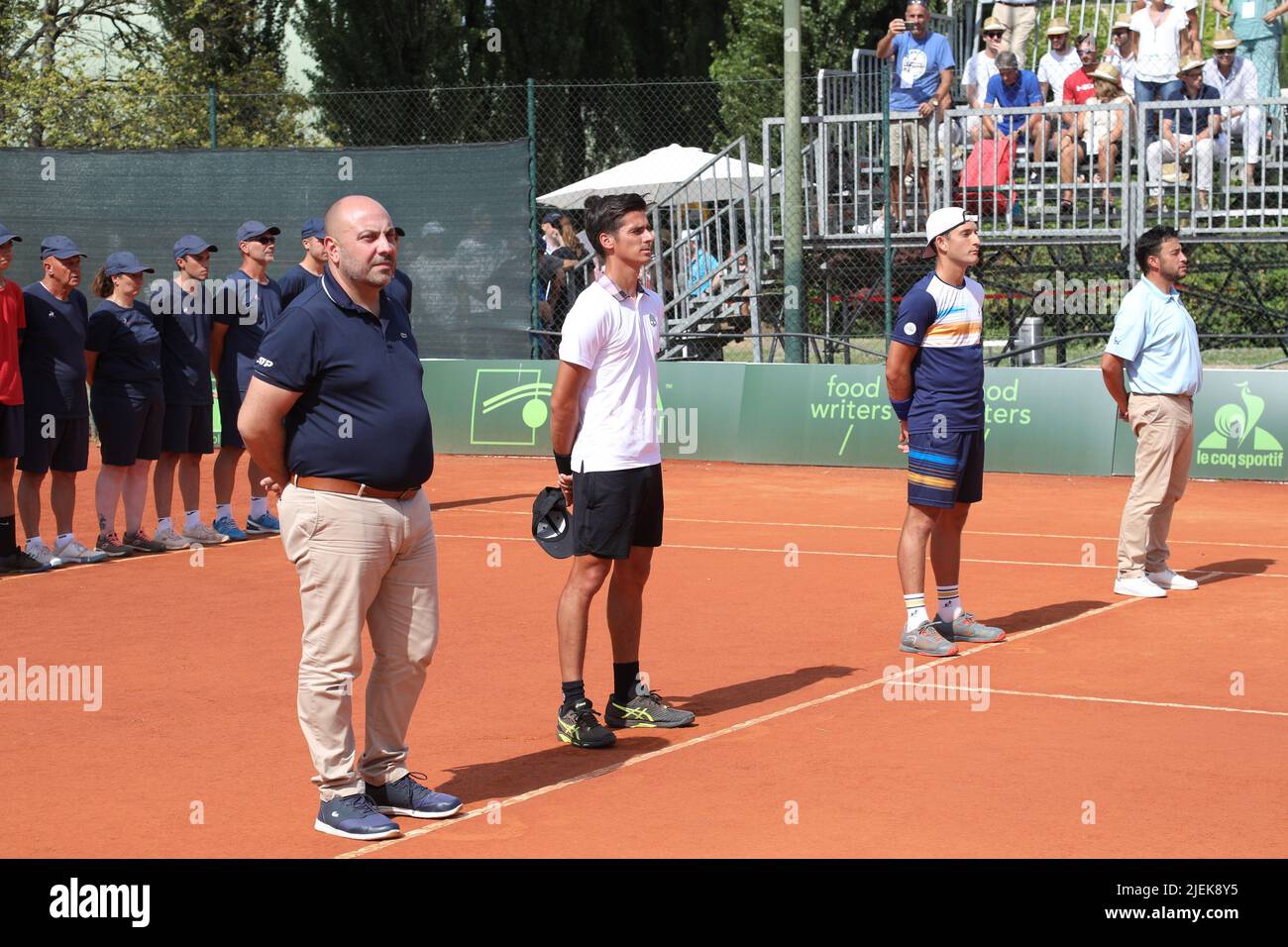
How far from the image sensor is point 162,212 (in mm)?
20312

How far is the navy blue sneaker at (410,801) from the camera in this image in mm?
6051

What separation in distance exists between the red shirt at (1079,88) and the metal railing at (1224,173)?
100 cm

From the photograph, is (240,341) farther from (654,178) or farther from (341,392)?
(654,178)

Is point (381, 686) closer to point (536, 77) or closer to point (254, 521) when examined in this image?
point (254, 521)

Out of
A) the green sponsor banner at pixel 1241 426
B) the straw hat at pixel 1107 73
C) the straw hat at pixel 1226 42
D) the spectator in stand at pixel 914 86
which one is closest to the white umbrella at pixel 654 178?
the spectator in stand at pixel 914 86

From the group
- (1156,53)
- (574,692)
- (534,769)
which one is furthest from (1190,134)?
(534,769)

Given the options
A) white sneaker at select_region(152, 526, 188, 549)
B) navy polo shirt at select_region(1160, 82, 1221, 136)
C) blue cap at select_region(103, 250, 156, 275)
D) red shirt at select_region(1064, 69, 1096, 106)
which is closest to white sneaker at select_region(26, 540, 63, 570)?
white sneaker at select_region(152, 526, 188, 549)

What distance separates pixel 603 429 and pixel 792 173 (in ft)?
42.0

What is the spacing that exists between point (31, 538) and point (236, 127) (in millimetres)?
18379

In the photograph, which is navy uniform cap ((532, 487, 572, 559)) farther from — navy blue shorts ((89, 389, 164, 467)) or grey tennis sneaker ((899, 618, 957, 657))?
navy blue shorts ((89, 389, 164, 467))

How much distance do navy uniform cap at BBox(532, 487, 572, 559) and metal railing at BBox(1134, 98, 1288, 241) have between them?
40.5 ft

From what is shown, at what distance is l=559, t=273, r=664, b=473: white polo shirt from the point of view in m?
7.07

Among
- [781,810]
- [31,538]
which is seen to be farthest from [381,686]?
[31,538]

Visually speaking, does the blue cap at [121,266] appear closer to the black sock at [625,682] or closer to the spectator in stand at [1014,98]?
the black sock at [625,682]
